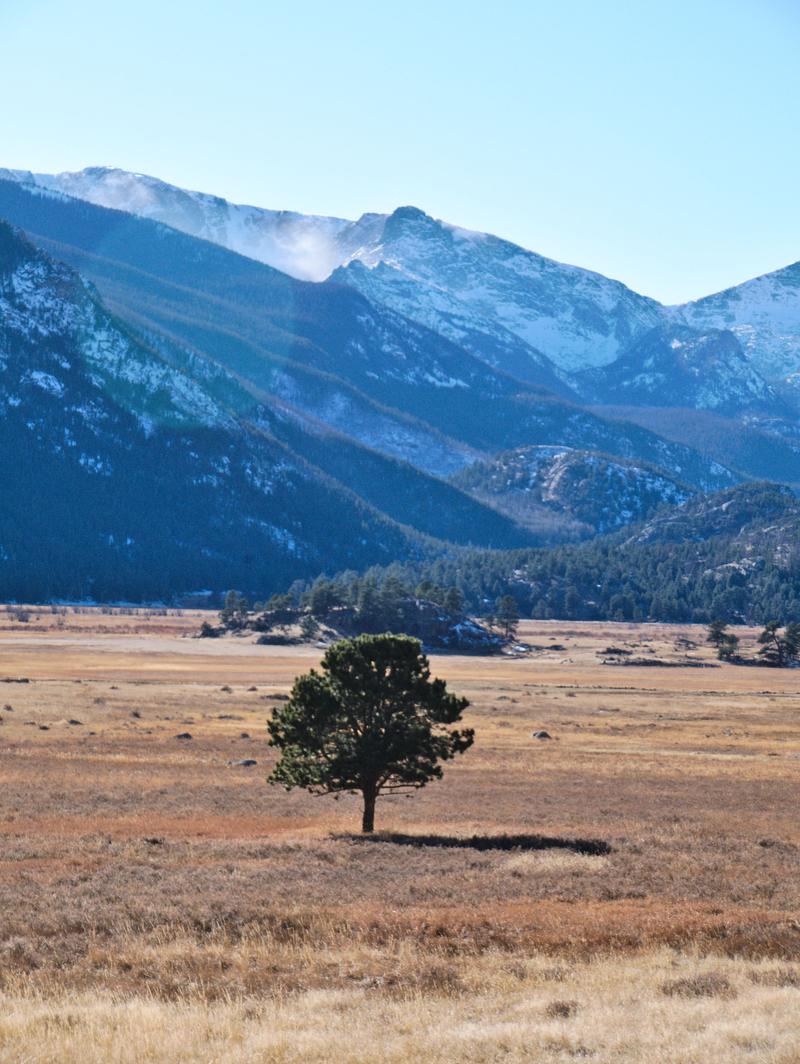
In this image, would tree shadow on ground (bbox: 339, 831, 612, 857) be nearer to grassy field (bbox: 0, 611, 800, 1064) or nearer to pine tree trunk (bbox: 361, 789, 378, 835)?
grassy field (bbox: 0, 611, 800, 1064)

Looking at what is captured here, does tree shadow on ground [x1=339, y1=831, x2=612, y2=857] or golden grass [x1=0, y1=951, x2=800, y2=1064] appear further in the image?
tree shadow on ground [x1=339, y1=831, x2=612, y2=857]

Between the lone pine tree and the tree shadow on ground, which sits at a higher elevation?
the lone pine tree

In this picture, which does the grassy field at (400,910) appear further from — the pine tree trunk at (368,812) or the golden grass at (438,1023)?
the pine tree trunk at (368,812)

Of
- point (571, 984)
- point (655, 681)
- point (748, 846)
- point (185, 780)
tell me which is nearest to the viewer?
point (571, 984)

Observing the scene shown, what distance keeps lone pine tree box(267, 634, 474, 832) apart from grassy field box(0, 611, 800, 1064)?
2.20 meters

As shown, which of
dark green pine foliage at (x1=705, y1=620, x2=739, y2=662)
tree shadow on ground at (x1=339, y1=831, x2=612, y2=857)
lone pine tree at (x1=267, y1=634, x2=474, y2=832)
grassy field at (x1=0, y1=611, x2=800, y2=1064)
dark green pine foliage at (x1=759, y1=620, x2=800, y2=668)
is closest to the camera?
grassy field at (x1=0, y1=611, x2=800, y2=1064)

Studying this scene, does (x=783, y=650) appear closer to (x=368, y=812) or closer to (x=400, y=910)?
(x=368, y=812)

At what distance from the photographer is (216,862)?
3459 centimetres

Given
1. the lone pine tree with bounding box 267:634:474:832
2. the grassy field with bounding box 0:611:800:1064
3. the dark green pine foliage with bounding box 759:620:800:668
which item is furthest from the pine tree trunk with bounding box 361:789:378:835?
the dark green pine foliage with bounding box 759:620:800:668

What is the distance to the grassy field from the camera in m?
18.0

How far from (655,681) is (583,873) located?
118 metres

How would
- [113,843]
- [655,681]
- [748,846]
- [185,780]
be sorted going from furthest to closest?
[655,681], [185,780], [748,846], [113,843]

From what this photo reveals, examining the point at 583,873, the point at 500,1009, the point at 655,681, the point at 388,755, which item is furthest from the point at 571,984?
the point at 655,681

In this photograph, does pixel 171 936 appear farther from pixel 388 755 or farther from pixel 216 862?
pixel 388 755
